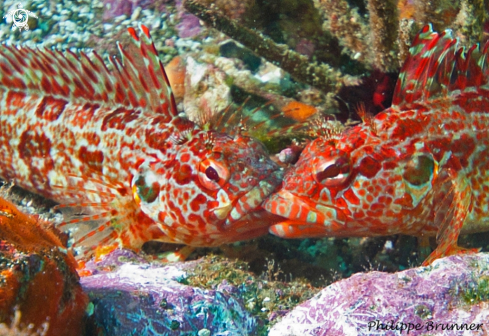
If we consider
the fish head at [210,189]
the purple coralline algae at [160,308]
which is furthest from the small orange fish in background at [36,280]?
the fish head at [210,189]

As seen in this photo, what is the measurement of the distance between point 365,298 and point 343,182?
1.17 m

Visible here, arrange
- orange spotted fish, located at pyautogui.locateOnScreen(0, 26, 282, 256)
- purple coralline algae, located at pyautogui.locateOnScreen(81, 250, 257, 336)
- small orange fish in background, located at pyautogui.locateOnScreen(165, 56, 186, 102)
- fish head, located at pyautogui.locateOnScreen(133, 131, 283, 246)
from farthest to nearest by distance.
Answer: small orange fish in background, located at pyautogui.locateOnScreen(165, 56, 186, 102) < orange spotted fish, located at pyautogui.locateOnScreen(0, 26, 282, 256) < fish head, located at pyautogui.locateOnScreen(133, 131, 283, 246) < purple coralline algae, located at pyautogui.locateOnScreen(81, 250, 257, 336)

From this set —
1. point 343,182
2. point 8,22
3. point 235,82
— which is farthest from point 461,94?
point 8,22

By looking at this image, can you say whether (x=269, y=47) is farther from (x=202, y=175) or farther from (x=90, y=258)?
(x=90, y=258)

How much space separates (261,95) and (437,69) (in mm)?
2193

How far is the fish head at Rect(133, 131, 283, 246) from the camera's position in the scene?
11.0 feet

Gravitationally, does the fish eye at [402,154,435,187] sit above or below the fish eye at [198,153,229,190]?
above

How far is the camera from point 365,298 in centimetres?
221

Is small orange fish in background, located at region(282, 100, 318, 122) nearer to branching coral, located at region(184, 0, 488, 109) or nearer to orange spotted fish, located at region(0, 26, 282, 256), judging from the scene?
branching coral, located at region(184, 0, 488, 109)

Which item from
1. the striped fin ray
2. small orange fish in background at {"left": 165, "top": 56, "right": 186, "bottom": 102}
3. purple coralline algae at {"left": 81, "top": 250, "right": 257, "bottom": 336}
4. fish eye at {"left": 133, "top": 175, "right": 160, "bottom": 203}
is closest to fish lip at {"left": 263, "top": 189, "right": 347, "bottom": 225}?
purple coralline algae at {"left": 81, "top": 250, "right": 257, "bottom": 336}

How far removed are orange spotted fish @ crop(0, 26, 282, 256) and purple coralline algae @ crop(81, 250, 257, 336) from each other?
844 mm

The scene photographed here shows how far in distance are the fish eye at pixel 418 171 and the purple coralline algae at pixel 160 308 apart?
1586 mm

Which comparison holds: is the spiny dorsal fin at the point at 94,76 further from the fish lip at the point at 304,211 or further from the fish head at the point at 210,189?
the fish lip at the point at 304,211

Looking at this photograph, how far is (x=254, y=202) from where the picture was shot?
3.28m
